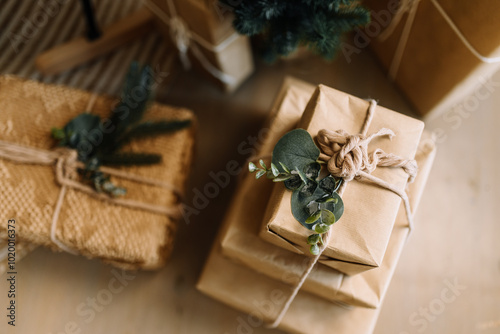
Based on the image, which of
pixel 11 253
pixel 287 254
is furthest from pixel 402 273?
pixel 11 253

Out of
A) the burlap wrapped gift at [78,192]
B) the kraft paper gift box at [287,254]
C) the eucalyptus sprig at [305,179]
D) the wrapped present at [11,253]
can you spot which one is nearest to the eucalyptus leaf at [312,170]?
the eucalyptus sprig at [305,179]

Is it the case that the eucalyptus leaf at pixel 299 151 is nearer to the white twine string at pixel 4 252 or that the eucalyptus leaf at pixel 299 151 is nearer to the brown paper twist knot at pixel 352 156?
the brown paper twist knot at pixel 352 156

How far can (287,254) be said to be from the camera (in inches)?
26.7

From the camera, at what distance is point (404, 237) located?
688 millimetres

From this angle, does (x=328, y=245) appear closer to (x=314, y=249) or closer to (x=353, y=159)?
(x=314, y=249)

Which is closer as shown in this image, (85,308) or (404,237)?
(404,237)

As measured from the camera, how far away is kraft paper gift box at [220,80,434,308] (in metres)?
0.66

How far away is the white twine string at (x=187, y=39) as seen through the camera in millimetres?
878

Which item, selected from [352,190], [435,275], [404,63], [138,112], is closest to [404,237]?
[352,190]

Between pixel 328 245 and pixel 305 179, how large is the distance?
0.11 m

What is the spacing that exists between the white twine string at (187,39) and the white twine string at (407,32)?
1.24 ft

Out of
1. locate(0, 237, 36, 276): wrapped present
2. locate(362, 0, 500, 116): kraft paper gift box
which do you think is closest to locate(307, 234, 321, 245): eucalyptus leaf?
locate(362, 0, 500, 116): kraft paper gift box

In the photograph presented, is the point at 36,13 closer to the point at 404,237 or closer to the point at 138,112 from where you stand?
the point at 138,112

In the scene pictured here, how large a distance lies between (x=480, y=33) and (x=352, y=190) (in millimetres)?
409
